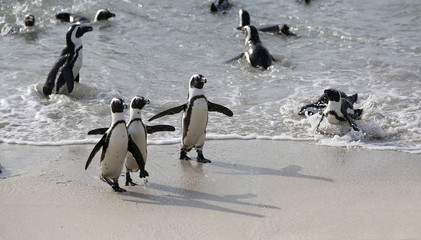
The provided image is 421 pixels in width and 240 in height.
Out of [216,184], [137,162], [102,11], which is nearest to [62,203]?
[137,162]

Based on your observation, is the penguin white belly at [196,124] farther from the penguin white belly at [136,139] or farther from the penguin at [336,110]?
the penguin at [336,110]

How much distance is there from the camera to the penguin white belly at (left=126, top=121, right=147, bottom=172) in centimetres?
524

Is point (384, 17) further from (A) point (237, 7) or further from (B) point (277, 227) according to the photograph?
(B) point (277, 227)

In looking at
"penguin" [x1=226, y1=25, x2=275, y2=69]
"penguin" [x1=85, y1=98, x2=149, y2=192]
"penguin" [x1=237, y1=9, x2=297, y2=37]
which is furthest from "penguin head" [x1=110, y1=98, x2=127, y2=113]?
"penguin" [x1=237, y1=9, x2=297, y2=37]

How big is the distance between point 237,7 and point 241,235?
10.3 metres

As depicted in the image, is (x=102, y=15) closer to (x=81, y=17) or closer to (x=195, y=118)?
(x=81, y=17)

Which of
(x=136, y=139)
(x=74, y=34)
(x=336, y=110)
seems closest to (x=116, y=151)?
(x=136, y=139)

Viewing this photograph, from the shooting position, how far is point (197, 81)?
572 cm

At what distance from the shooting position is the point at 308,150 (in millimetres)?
6121

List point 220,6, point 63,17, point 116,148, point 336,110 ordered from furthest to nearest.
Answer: point 220,6 → point 63,17 → point 336,110 → point 116,148

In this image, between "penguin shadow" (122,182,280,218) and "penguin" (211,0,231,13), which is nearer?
"penguin shadow" (122,182,280,218)

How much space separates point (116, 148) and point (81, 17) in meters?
8.58

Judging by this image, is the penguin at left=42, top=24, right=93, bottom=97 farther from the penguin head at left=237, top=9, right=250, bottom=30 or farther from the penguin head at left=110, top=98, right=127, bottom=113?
the penguin head at left=237, top=9, right=250, bottom=30

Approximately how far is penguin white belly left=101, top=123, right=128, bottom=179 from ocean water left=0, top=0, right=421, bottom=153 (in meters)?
1.22
